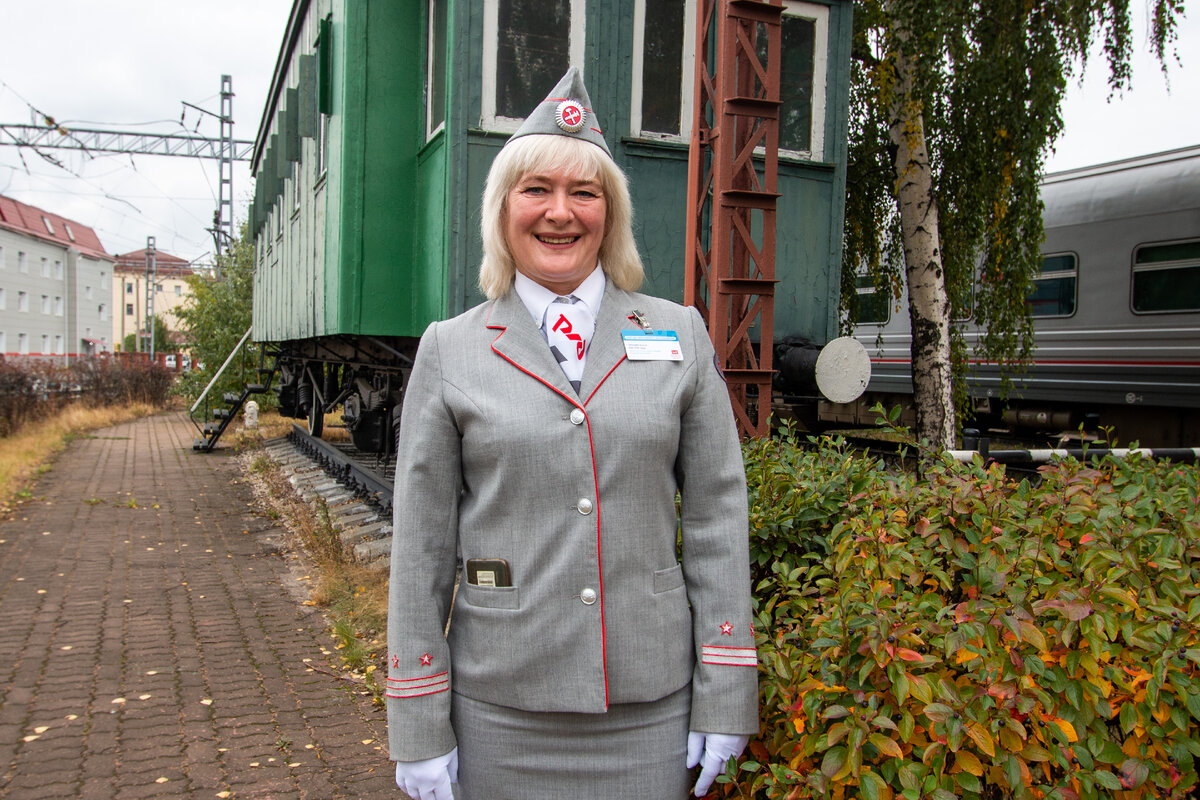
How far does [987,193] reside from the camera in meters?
8.67

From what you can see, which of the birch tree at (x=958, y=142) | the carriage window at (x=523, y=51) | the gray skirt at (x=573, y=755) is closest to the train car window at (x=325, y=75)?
the carriage window at (x=523, y=51)

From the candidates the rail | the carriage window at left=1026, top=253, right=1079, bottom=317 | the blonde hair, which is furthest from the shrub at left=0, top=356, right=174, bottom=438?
the blonde hair

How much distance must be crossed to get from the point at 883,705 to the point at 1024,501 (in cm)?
85

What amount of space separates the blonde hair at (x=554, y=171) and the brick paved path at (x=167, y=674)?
235 cm

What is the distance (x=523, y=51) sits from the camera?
604 cm

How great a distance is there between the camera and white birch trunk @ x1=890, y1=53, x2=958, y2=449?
840 centimetres

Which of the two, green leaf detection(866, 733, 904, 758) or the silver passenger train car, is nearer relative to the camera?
green leaf detection(866, 733, 904, 758)

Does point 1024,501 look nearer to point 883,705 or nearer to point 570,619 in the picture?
point 883,705

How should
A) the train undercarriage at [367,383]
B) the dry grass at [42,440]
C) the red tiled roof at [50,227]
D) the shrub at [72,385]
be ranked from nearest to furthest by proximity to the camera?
the train undercarriage at [367,383], the dry grass at [42,440], the shrub at [72,385], the red tiled roof at [50,227]

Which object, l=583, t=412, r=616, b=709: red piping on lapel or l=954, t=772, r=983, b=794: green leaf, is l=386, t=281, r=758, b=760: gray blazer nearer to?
l=583, t=412, r=616, b=709: red piping on lapel

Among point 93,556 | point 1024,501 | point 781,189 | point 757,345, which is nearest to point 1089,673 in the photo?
point 1024,501

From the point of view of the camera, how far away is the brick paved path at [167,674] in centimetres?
365

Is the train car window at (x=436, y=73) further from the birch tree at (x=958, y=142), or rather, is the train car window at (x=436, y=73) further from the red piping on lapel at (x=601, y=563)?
the red piping on lapel at (x=601, y=563)

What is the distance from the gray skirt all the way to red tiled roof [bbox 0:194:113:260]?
52.7m
